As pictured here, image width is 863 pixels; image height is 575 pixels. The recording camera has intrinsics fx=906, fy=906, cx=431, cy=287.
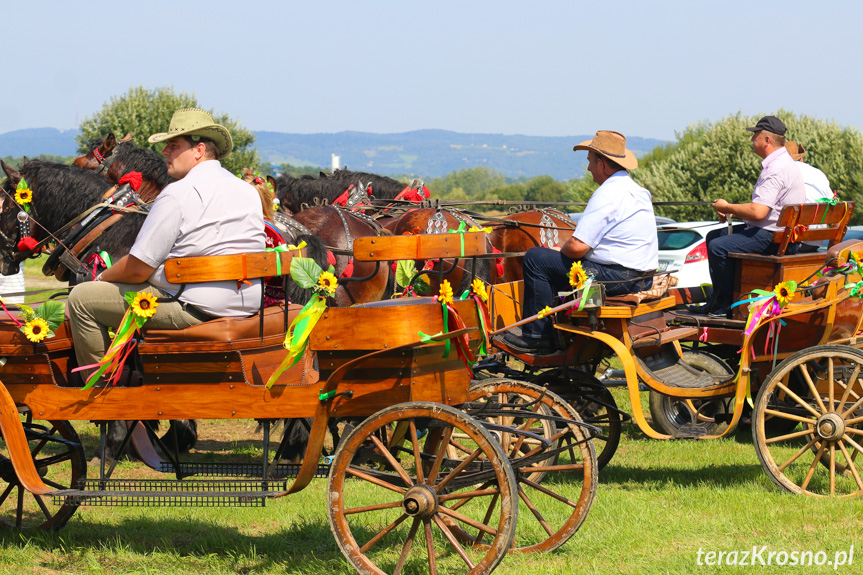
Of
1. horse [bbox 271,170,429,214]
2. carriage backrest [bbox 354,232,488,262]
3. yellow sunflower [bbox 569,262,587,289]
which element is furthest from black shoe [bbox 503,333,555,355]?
horse [bbox 271,170,429,214]

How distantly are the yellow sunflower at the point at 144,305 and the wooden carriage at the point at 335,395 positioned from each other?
0.14m

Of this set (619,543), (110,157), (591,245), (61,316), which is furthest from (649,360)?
(110,157)

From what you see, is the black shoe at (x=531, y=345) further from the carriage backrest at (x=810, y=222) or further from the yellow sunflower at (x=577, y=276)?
the carriage backrest at (x=810, y=222)

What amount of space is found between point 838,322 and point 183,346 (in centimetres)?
411

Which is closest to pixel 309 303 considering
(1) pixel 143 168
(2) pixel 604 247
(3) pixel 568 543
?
(3) pixel 568 543

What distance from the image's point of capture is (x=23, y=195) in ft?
21.6

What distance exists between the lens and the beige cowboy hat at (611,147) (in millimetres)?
5691

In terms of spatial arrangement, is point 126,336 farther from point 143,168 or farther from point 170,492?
point 143,168

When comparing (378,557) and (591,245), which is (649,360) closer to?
(591,245)

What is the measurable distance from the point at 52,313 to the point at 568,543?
2.75 metres

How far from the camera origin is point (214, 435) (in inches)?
311

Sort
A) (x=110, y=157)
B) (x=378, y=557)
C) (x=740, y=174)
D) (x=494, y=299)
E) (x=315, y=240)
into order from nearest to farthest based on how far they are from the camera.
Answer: (x=378, y=557)
(x=494, y=299)
(x=315, y=240)
(x=110, y=157)
(x=740, y=174)

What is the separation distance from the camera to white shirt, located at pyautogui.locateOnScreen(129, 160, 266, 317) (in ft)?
13.5

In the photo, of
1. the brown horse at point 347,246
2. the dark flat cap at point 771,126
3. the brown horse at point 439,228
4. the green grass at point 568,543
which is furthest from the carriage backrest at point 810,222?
the brown horse at point 347,246
